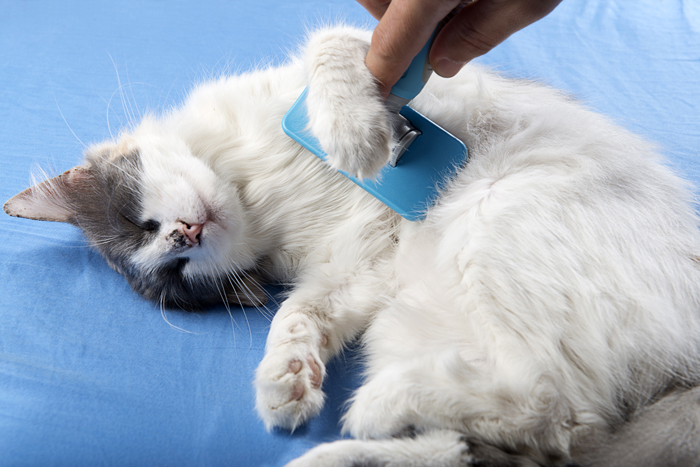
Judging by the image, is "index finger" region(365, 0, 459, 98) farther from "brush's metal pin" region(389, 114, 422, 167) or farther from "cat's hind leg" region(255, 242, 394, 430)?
"cat's hind leg" region(255, 242, 394, 430)

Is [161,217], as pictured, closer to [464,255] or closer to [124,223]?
[124,223]

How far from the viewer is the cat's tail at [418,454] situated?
81 cm

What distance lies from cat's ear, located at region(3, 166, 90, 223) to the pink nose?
372 mm

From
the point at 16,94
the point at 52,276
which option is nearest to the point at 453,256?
the point at 52,276

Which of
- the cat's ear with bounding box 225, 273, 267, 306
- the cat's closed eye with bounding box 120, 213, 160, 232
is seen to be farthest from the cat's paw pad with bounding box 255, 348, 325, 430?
the cat's closed eye with bounding box 120, 213, 160, 232

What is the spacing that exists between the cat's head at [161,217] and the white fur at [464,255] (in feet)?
0.04

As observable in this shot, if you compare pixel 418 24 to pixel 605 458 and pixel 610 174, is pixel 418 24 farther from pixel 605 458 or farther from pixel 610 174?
pixel 605 458

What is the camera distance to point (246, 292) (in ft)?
4.09

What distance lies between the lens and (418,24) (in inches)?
30.9

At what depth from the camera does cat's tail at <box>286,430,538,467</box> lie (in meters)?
0.81

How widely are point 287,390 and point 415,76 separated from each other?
724mm

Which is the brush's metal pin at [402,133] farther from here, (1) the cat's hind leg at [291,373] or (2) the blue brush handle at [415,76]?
(1) the cat's hind leg at [291,373]

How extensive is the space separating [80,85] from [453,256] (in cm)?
184

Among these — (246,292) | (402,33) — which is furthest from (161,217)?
(402,33)
